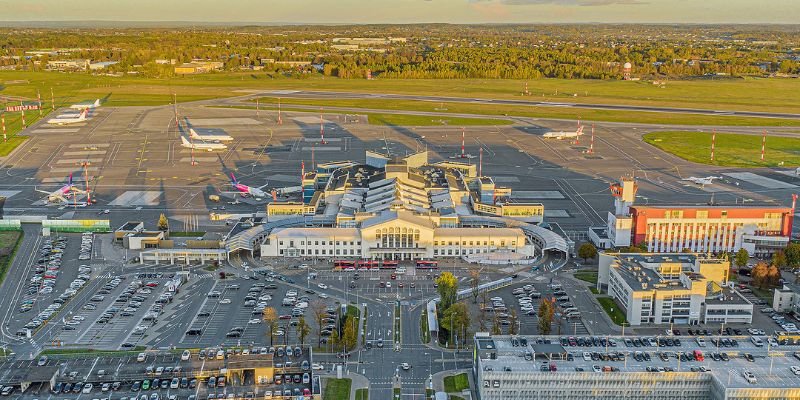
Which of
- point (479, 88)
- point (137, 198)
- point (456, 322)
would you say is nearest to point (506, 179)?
point (137, 198)

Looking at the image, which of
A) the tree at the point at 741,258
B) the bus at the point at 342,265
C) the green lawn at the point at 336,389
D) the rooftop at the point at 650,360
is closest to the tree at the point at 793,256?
the tree at the point at 741,258

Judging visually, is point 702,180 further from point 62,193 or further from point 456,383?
point 62,193

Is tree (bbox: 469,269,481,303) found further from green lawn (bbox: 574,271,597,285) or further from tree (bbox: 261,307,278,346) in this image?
tree (bbox: 261,307,278,346)

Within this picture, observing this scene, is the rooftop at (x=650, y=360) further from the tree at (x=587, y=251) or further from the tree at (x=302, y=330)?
the tree at (x=587, y=251)

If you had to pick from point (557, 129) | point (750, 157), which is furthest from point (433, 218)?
point (557, 129)

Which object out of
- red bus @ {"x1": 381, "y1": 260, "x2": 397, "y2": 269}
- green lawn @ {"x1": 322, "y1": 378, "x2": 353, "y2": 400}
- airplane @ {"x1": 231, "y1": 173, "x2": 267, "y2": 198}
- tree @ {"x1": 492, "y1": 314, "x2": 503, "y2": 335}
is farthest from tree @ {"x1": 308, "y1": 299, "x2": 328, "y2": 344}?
airplane @ {"x1": 231, "y1": 173, "x2": 267, "y2": 198}

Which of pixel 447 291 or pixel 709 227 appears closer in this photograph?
pixel 447 291
